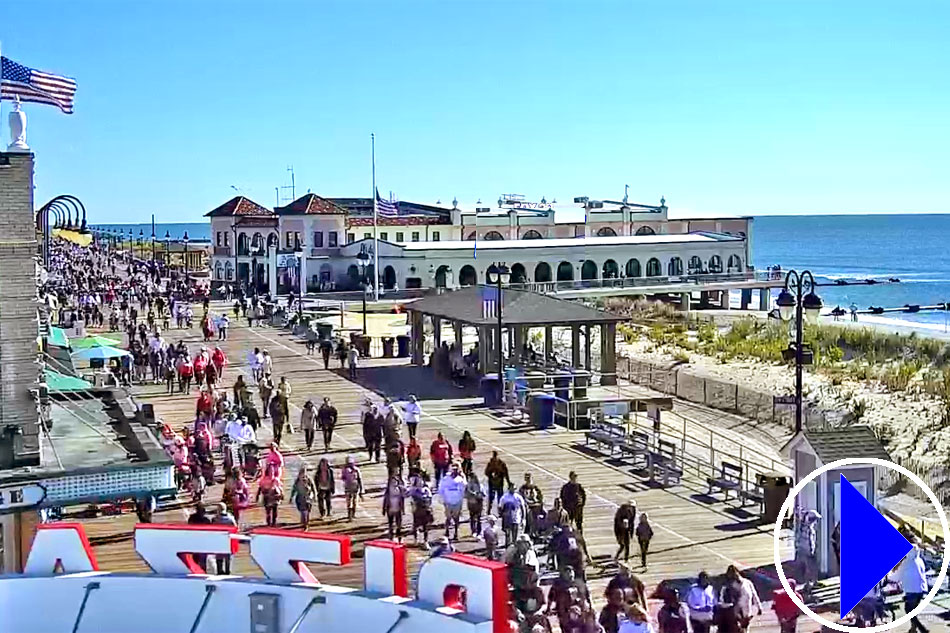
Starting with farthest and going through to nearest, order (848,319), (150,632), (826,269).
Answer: (826,269) < (848,319) < (150,632)

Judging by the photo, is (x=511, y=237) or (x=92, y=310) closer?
(x=92, y=310)

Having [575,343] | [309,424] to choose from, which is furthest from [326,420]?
[575,343]

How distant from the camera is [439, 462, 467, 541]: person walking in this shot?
1742cm

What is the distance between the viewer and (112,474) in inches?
578

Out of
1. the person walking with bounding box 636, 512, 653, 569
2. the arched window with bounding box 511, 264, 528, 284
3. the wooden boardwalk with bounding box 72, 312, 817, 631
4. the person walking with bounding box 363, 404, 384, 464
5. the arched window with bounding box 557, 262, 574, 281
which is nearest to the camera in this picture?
the person walking with bounding box 636, 512, 653, 569

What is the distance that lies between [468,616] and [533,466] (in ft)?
41.3

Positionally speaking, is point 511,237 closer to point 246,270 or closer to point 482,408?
point 246,270

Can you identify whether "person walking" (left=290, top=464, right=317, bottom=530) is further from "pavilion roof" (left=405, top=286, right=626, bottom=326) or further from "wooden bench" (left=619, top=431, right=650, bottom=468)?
"pavilion roof" (left=405, top=286, right=626, bottom=326)

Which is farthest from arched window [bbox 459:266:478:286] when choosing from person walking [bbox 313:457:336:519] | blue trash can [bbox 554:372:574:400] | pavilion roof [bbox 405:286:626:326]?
person walking [bbox 313:457:336:519]

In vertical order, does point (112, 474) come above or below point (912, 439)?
above

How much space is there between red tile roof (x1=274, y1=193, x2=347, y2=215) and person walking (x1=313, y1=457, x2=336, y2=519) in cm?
5637

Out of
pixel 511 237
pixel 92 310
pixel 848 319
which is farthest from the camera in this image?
pixel 511 237

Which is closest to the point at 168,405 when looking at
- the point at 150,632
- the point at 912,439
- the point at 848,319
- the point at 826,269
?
the point at 912,439

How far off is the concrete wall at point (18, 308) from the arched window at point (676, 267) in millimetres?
63092
